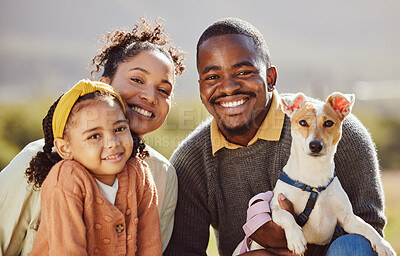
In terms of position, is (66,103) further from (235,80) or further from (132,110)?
(235,80)

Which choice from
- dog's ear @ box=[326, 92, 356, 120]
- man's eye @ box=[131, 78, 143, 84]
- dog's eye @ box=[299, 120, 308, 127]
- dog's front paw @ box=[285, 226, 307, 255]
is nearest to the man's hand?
dog's front paw @ box=[285, 226, 307, 255]

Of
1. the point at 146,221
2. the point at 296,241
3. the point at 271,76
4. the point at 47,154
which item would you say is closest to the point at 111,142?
the point at 47,154

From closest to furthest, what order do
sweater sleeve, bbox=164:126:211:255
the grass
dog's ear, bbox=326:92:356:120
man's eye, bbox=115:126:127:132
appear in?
dog's ear, bbox=326:92:356:120 → man's eye, bbox=115:126:127:132 → sweater sleeve, bbox=164:126:211:255 → the grass

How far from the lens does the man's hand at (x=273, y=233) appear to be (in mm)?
2882

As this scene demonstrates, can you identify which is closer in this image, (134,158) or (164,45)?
(134,158)

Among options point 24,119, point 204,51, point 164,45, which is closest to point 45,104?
point 24,119

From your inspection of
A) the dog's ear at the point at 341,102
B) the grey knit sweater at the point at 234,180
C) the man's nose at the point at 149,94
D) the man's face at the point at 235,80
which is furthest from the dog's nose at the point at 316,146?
the man's nose at the point at 149,94

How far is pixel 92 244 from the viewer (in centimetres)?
283

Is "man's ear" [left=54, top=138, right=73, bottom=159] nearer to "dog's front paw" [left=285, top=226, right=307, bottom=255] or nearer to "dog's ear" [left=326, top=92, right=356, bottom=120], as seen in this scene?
"dog's front paw" [left=285, top=226, right=307, bottom=255]

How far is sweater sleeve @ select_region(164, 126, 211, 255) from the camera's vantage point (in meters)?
3.81

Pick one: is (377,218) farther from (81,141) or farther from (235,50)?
(81,141)

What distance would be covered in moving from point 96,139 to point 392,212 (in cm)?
584

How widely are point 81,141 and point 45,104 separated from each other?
441cm

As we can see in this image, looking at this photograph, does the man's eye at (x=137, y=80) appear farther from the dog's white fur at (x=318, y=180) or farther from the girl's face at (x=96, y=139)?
the dog's white fur at (x=318, y=180)
